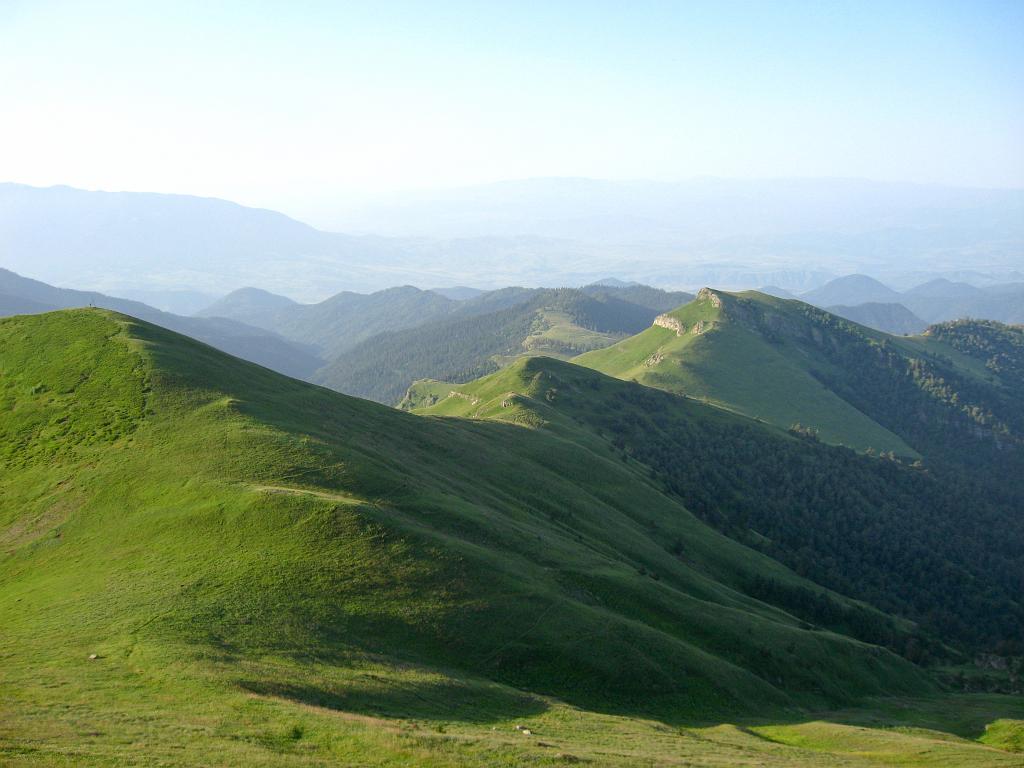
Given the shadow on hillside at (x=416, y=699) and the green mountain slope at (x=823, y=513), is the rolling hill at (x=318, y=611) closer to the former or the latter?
the shadow on hillside at (x=416, y=699)

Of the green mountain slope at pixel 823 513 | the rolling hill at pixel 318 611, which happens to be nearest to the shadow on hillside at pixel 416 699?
the rolling hill at pixel 318 611

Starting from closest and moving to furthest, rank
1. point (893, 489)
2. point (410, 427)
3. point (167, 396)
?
point (167, 396)
point (410, 427)
point (893, 489)

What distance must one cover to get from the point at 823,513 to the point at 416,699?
151 m

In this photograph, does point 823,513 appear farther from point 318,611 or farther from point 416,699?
point 416,699

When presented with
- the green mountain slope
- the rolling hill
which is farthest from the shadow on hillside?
the green mountain slope

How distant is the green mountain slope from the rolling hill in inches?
1962

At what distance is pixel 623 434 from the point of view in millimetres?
178750

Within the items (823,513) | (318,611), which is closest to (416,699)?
(318,611)

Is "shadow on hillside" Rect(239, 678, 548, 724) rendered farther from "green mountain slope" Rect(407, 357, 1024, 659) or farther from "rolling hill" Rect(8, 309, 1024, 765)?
"green mountain slope" Rect(407, 357, 1024, 659)

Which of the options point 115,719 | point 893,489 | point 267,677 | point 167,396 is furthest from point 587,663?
point 893,489

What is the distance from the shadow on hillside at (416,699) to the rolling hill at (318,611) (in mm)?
157

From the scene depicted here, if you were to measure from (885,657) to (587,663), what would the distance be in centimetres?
4791

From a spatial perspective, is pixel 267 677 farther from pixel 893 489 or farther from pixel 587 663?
pixel 893 489

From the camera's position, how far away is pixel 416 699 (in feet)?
139
